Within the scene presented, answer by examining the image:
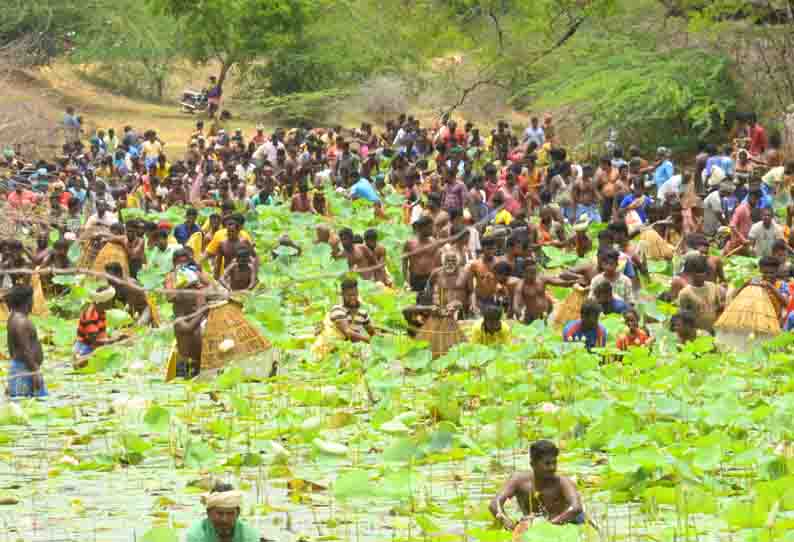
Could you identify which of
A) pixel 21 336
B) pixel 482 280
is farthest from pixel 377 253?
pixel 21 336

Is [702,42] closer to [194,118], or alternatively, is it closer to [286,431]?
[194,118]

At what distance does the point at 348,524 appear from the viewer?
9039 mm

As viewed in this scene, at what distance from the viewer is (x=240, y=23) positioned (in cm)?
3869

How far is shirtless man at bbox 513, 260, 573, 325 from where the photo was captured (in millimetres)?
14297

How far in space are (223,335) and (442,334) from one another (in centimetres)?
161

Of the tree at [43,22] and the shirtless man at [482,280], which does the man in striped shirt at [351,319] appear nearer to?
the shirtless man at [482,280]

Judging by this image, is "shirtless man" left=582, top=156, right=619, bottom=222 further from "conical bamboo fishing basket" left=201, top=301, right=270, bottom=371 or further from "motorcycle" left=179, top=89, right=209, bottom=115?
"motorcycle" left=179, top=89, right=209, bottom=115

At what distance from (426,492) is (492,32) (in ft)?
92.1

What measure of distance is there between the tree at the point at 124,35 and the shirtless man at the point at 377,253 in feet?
77.8

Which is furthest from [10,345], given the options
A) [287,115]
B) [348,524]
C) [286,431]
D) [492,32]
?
[287,115]

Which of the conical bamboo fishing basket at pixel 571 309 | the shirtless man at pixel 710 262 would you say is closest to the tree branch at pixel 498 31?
the shirtless man at pixel 710 262

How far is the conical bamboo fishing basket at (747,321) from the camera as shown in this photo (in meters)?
12.7

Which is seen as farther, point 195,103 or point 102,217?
point 195,103

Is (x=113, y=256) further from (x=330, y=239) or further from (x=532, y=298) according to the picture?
(x=532, y=298)
